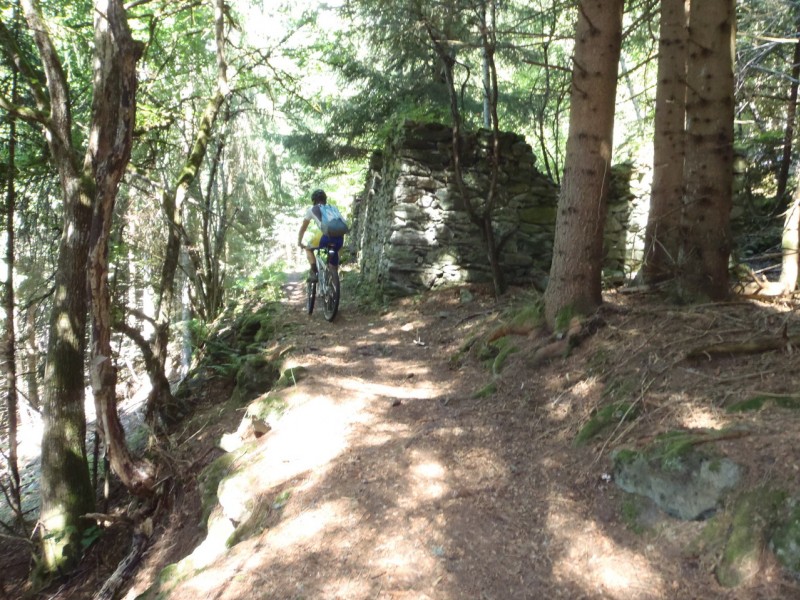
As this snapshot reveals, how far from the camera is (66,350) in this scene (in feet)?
19.0

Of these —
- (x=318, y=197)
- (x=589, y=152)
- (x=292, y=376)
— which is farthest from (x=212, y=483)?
(x=318, y=197)

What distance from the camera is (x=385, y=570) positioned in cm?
250

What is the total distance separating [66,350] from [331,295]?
3581 mm

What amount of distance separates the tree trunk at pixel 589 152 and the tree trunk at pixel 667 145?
2.13 ft

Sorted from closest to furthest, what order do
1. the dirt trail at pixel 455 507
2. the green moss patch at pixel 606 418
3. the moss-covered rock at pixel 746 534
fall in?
the moss-covered rock at pixel 746 534
the dirt trail at pixel 455 507
the green moss patch at pixel 606 418

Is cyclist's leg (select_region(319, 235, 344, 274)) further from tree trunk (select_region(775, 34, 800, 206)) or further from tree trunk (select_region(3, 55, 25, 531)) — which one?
tree trunk (select_region(775, 34, 800, 206))

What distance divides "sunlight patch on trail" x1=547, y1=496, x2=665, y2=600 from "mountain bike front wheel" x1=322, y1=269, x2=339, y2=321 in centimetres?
575

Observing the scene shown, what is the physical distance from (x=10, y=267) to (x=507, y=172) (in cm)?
732

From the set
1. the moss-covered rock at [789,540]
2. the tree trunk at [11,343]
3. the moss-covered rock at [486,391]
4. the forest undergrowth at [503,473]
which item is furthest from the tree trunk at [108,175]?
the moss-covered rock at [789,540]

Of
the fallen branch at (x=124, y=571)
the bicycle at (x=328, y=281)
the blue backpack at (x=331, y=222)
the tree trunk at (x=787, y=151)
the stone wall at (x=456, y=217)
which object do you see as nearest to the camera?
the fallen branch at (x=124, y=571)

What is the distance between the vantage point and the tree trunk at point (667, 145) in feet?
16.3

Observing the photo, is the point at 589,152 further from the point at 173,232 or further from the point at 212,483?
the point at 173,232

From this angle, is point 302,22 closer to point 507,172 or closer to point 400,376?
point 507,172

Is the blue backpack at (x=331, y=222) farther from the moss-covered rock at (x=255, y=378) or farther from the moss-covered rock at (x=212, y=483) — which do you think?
the moss-covered rock at (x=212, y=483)
